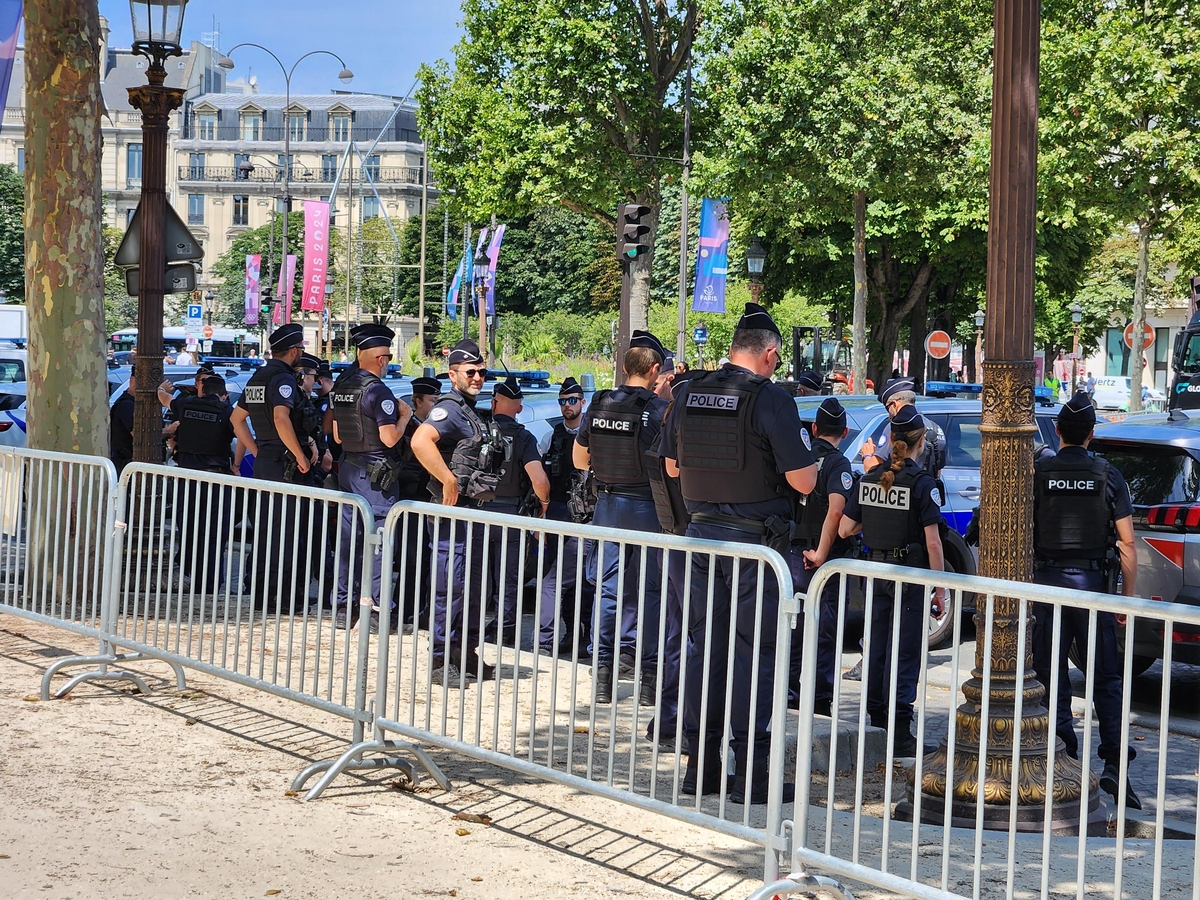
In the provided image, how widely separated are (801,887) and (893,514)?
138 inches

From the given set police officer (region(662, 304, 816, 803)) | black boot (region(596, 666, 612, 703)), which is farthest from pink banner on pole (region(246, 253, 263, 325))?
police officer (region(662, 304, 816, 803))

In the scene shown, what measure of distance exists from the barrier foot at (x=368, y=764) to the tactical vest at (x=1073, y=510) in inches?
118

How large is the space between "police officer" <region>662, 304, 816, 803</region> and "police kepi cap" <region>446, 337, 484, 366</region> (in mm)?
2273

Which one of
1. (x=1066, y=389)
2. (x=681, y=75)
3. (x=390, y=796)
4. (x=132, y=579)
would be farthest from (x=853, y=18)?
(x=1066, y=389)

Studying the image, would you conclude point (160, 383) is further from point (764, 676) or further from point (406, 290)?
point (406, 290)

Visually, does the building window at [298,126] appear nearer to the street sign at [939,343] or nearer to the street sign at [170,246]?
the street sign at [939,343]

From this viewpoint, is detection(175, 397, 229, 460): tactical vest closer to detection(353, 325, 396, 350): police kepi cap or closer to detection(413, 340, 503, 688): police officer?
detection(353, 325, 396, 350): police kepi cap

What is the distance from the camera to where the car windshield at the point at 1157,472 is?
8312 mm

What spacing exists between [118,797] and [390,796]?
A: 1.01m

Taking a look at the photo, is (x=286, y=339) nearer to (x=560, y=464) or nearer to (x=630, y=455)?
(x=560, y=464)

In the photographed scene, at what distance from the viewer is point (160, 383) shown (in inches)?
440

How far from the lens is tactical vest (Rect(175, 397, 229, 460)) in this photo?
→ 38.7ft

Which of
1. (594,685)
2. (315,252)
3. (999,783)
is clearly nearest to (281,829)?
(594,685)

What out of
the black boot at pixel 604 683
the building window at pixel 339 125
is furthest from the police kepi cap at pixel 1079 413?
the building window at pixel 339 125
